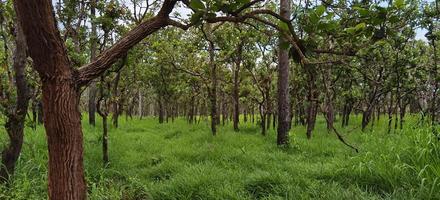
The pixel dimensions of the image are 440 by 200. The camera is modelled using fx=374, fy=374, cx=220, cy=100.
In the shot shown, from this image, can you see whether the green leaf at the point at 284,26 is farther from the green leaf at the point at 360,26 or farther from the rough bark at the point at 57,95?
the rough bark at the point at 57,95

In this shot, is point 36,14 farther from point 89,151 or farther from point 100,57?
point 89,151

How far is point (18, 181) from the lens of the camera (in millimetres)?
5680

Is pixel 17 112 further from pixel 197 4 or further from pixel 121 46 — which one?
pixel 197 4

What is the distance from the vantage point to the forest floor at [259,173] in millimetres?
5043

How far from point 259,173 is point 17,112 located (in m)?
3.83

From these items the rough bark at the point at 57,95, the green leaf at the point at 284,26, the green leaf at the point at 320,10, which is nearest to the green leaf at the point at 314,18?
the green leaf at the point at 320,10

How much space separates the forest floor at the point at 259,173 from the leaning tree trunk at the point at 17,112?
296 mm

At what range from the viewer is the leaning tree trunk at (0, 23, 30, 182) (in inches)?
207

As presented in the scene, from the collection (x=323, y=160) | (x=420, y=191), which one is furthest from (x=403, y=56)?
(x=420, y=191)

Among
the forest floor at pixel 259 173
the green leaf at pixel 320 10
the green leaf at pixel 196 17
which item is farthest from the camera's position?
the forest floor at pixel 259 173

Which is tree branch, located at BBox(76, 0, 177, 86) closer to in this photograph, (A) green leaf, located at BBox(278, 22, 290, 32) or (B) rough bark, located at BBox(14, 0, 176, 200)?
(B) rough bark, located at BBox(14, 0, 176, 200)

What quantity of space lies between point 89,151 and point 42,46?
713 centimetres

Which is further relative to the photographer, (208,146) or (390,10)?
(208,146)

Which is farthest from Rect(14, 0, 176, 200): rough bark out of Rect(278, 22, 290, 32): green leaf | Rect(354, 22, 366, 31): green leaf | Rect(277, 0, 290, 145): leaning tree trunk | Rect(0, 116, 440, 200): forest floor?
Rect(277, 0, 290, 145): leaning tree trunk
